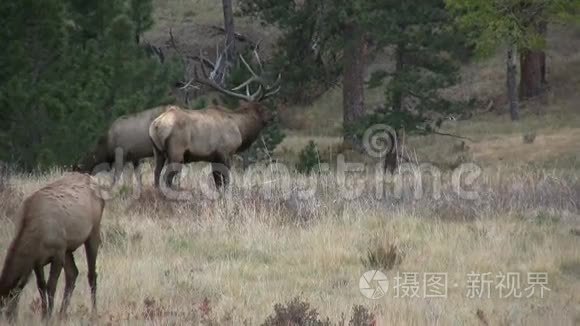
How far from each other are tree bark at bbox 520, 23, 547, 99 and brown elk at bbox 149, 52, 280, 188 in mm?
20226

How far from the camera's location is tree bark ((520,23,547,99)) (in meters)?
31.6

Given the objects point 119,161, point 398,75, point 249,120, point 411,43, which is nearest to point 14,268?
A: point 249,120

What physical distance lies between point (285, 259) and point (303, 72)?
16226mm

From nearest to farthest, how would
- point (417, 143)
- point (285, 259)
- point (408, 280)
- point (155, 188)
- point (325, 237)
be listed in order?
point (408, 280) < point (285, 259) < point (325, 237) < point (155, 188) < point (417, 143)

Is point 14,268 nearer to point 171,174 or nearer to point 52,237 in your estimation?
point 52,237

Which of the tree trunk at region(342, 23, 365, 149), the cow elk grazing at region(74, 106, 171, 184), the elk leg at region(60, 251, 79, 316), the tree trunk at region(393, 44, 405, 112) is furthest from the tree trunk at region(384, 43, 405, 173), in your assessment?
the elk leg at region(60, 251, 79, 316)

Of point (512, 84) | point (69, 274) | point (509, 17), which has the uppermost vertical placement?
point (509, 17)

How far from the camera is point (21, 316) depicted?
19.1ft

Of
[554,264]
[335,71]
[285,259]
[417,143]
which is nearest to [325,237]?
[285,259]

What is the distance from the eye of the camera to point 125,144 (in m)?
13.5

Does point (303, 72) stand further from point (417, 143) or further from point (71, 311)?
point (71, 311)

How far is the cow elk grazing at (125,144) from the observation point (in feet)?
43.9

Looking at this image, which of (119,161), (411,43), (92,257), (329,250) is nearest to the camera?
(92,257)

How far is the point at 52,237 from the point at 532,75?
28052 mm
